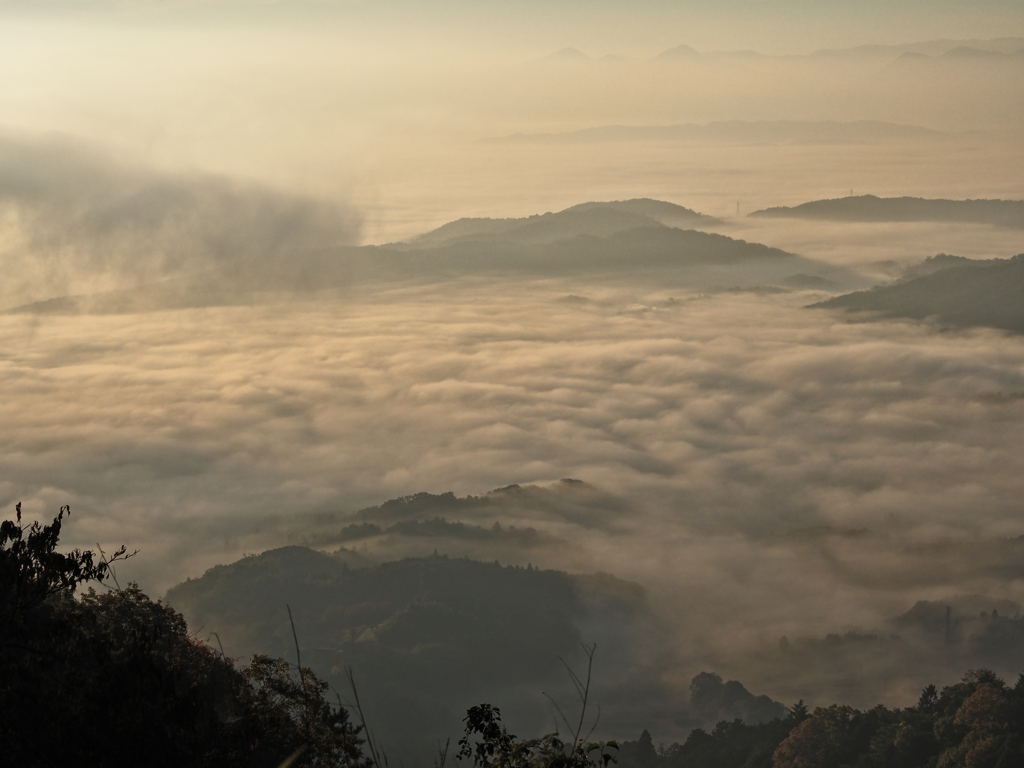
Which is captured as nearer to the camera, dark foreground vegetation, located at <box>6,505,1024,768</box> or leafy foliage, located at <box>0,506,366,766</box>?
leafy foliage, located at <box>0,506,366,766</box>

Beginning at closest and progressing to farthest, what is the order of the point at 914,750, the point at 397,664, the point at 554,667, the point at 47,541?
the point at 47,541 < the point at 914,750 < the point at 397,664 < the point at 554,667

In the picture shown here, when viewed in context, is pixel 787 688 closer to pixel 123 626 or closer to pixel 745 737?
pixel 745 737

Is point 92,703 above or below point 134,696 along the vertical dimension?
below

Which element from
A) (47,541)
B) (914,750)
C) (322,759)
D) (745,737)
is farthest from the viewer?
(745,737)

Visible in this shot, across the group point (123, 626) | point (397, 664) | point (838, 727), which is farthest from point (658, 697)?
point (123, 626)

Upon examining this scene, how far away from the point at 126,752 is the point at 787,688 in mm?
182016

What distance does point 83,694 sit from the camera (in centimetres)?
2061

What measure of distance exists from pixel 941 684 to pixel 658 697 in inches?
1885

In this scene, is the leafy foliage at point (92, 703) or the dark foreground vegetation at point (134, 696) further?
→ the dark foreground vegetation at point (134, 696)

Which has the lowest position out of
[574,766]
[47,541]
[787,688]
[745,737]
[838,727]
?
[787,688]

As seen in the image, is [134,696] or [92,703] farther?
[92,703]

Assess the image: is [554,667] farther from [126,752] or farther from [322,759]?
[126,752]

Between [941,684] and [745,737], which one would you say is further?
[941,684]

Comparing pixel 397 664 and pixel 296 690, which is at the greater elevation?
pixel 296 690
